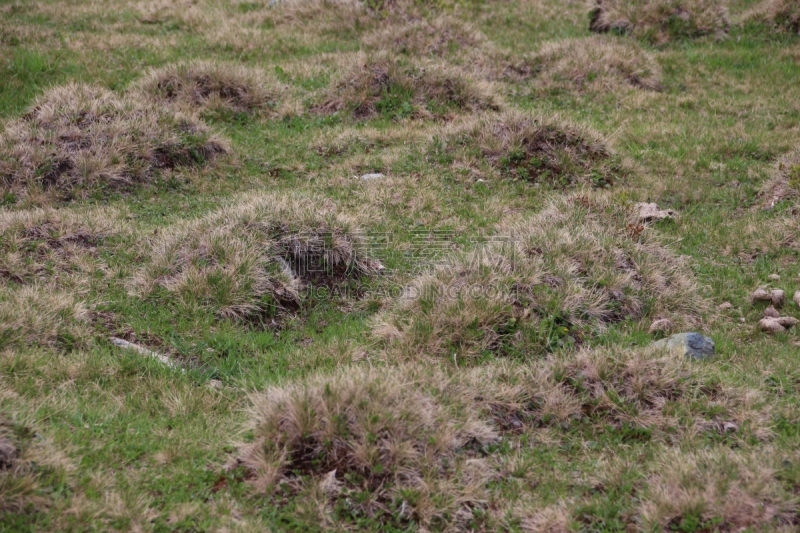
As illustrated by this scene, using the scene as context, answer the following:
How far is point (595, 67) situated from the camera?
40.4 feet

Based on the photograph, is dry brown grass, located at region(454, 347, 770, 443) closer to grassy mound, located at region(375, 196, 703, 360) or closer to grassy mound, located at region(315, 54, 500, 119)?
grassy mound, located at region(375, 196, 703, 360)

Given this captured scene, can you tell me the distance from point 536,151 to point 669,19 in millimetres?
6583

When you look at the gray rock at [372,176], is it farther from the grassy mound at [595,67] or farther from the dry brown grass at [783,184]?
the dry brown grass at [783,184]

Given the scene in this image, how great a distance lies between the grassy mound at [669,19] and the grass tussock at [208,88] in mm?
7262

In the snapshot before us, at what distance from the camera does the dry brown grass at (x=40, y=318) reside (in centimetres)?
550

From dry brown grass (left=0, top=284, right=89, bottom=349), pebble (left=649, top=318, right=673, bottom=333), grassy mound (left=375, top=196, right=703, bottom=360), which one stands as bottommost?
pebble (left=649, top=318, right=673, bottom=333)

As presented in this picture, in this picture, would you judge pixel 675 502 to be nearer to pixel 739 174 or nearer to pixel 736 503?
pixel 736 503

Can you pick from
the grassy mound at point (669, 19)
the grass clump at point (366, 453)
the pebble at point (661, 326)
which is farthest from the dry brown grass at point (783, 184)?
the grassy mound at point (669, 19)

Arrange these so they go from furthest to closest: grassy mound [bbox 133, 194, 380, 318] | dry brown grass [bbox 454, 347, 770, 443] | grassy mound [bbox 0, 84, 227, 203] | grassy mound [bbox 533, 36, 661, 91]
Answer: grassy mound [bbox 533, 36, 661, 91], grassy mound [bbox 0, 84, 227, 203], grassy mound [bbox 133, 194, 380, 318], dry brown grass [bbox 454, 347, 770, 443]

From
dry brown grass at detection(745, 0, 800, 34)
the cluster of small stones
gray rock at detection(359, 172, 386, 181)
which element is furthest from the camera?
dry brown grass at detection(745, 0, 800, 34)

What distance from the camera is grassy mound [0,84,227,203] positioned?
8.62 metres

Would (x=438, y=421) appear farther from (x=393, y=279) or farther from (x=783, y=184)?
(x=783, y=184)

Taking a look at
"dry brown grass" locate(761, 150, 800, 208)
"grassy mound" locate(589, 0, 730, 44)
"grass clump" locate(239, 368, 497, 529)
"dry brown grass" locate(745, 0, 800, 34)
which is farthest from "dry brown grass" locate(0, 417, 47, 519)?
"dry brown grass" locate(745, 0, 800, 34)

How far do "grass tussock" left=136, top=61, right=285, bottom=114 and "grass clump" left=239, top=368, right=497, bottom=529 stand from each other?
285 inches
